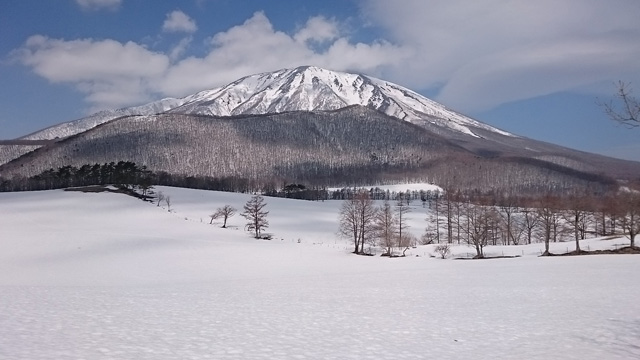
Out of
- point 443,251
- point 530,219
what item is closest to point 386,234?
point 443,251

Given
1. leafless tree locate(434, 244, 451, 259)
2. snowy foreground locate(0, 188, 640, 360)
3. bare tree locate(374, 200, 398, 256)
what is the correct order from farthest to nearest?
1. bare tree locate(374, 200, 398, 256)
2. leafless tree locate(434, 244, 451, 259)
3. snowy foreground locate(0, 188, 640, 360)

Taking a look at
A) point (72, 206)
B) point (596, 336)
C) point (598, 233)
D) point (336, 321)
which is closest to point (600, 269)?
point (596, 336)

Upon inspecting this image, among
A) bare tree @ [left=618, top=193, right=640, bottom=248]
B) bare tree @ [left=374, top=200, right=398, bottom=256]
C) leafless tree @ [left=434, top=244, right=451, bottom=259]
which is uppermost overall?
bare tree @ [left=618, top=193, right=640, bottom=248]

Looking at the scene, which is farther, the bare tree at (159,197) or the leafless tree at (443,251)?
the bare tree at (159,197)

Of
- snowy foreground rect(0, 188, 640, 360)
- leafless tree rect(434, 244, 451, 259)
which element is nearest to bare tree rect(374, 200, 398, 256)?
leafless tree rect(434, 244, 451, 259)

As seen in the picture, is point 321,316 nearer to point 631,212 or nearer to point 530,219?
point 631,212

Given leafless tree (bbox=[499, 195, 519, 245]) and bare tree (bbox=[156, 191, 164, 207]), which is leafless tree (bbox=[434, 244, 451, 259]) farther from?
bare tree (bbox=[156, 191, 164, 207])

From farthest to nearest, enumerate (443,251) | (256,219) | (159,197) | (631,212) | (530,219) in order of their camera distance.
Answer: (159,197)
(530,219)
(256,219)
(443,251)
(631,212)

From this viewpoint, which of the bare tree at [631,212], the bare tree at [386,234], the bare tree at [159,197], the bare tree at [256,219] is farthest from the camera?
the bare tree at [159,197]

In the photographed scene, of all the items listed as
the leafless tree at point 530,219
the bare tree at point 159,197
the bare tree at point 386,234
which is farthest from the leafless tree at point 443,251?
the bare tree at point 159,197

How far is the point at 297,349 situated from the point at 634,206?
49919 mm

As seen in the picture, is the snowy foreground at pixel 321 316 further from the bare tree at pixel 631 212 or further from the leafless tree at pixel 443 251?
the leafless tree at pixel 443 251

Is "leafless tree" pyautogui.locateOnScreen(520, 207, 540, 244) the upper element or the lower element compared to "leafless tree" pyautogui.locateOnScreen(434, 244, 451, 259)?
upper

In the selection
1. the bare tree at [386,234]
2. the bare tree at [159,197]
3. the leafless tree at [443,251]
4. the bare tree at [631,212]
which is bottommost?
the leafless tree at [443,251]
